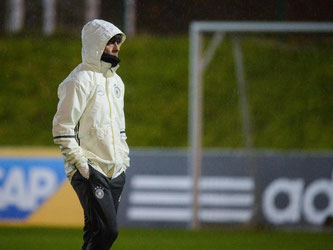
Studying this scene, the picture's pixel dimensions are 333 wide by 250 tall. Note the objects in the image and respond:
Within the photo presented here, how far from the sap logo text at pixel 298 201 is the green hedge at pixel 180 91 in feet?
9.28

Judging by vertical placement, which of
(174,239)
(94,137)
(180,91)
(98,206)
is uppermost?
(94,137)

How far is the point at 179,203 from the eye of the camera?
15000 millimetres

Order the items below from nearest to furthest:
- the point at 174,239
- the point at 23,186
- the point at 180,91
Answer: the point at 174,239
the point at 23,186
the point at 180,91

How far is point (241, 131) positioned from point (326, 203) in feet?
11.1

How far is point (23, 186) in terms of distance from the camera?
50.0 feet

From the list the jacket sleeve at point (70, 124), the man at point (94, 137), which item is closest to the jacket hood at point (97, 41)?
the man at point (94, 137)

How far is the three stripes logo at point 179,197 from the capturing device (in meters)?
15.0

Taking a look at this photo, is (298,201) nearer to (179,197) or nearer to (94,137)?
(179,197)

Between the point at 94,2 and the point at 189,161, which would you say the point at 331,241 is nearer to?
the point at 189,161

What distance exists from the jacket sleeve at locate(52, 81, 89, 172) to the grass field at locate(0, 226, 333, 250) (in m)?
4.28

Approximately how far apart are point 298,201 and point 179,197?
5.75 feet

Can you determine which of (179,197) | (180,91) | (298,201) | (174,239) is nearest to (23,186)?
(179,197)

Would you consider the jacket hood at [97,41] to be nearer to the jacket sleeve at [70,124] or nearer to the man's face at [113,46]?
the man's face at [113,46]

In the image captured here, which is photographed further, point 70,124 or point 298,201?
point 298,201
